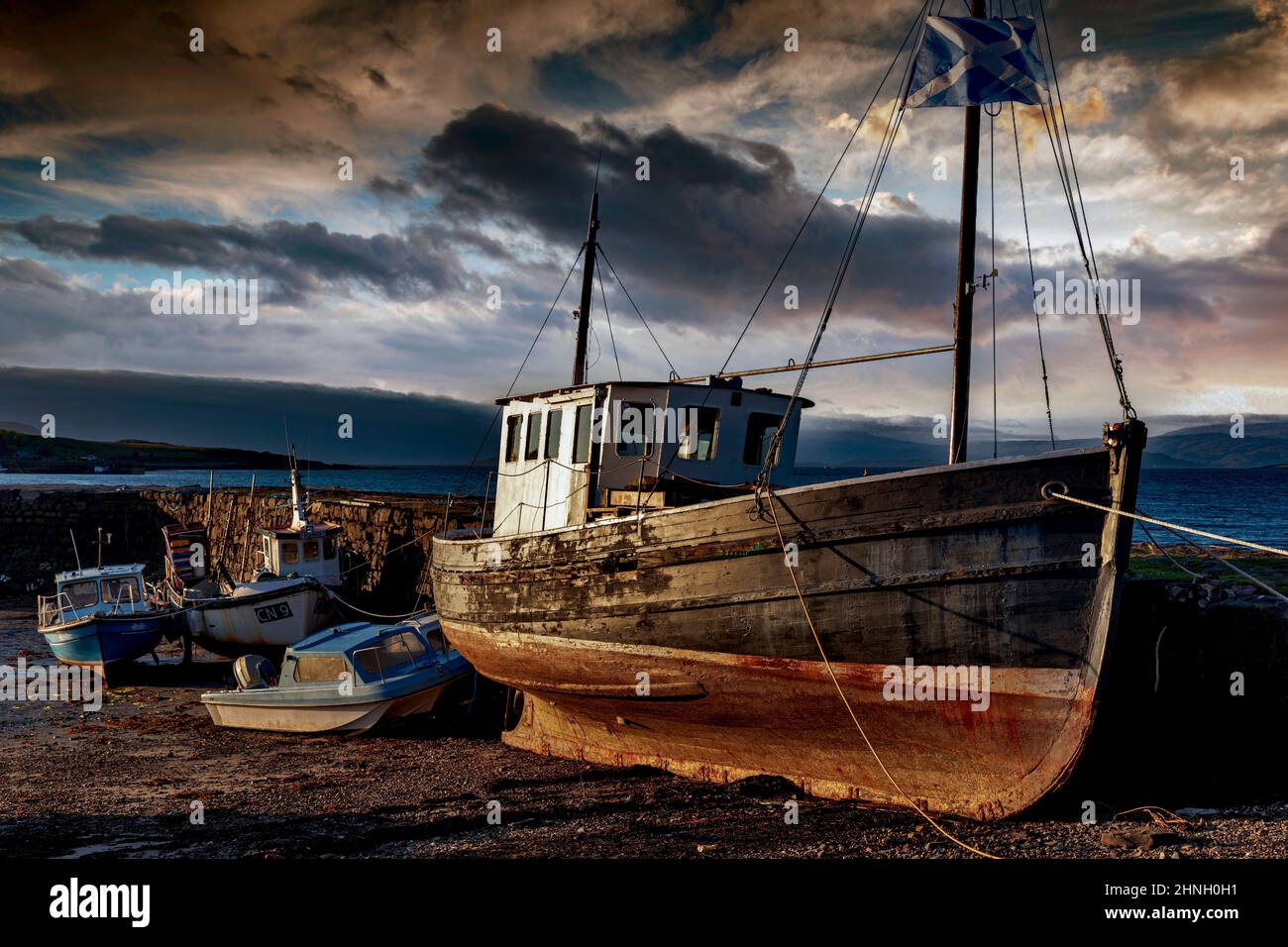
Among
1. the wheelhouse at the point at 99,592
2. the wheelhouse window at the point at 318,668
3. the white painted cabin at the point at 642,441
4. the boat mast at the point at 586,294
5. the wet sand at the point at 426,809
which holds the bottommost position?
the wet sand at the point at 426,809

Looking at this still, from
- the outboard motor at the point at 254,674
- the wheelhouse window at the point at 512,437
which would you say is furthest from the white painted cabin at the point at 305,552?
the wheelhouse window at the point at 512,437

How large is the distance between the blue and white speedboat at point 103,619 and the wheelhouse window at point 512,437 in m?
13.3

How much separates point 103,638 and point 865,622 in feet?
65.3

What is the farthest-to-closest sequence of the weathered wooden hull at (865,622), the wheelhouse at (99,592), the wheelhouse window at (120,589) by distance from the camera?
1. the wheelhouse window at (120,589)
2. the wheelhouse at (99,592)
3. the weathered wooden hull at (865,622)

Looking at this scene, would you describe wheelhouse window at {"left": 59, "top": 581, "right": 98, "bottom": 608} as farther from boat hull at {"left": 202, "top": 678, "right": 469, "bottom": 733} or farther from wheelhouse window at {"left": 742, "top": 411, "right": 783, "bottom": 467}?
wheelhouse window at {"left": 742, "top": 411, "right": 783, "bottom": 467}

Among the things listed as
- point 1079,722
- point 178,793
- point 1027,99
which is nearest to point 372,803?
point 178,793

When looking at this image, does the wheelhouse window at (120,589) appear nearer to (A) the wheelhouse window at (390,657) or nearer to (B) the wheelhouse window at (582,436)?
(A) the wheelhouse window at (390,657)

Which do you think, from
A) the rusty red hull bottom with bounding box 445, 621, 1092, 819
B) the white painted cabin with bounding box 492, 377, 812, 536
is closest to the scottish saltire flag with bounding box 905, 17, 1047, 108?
the white painted cabin with bounding box 492, 377, 812, 536

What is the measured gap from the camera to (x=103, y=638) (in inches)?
783

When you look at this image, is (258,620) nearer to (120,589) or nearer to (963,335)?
(120,589)

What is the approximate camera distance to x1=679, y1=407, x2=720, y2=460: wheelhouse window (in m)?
12.1

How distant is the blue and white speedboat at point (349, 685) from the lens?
574 inches

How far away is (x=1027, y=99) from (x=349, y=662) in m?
14.0

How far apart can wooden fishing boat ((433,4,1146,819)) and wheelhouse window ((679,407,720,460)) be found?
31 millimetres
